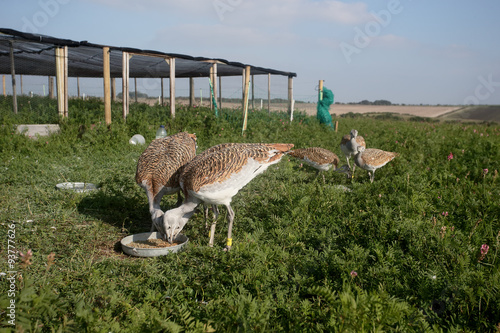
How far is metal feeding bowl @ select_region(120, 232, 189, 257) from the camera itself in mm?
3955

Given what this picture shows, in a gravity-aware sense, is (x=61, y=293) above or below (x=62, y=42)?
below

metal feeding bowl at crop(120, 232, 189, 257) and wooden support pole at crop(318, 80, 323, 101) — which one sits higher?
wooden support pole at crop(318, 80, 323, 101)

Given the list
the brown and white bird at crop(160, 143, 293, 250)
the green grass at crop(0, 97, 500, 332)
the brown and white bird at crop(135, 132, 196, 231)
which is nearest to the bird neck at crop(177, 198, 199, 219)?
the brown and white bird at crop(160, 143, 293, 250)

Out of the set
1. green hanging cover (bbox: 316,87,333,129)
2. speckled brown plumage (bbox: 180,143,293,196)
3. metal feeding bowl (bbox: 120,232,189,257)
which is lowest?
metal feeding bowl (bbox: 120,232,189,257)

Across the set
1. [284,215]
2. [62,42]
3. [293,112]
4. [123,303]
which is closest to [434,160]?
[284,215]

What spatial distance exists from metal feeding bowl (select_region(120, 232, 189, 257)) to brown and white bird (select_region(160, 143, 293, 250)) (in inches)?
6.4

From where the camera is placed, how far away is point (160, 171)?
471 centimetres

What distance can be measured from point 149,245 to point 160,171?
0.94m

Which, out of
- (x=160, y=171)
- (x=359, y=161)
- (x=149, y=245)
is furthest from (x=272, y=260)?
(x=359, y=161)

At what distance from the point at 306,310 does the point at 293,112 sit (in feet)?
53.7

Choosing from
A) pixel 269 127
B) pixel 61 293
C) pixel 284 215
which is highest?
pixel 269 127

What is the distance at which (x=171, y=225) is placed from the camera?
4172mm

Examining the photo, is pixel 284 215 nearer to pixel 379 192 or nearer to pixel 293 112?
pixel 379 192

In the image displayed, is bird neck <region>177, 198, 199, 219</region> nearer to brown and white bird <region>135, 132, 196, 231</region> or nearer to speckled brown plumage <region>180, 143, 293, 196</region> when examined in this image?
speckled brown plumage <region>180, 143, 293, 196</region>
